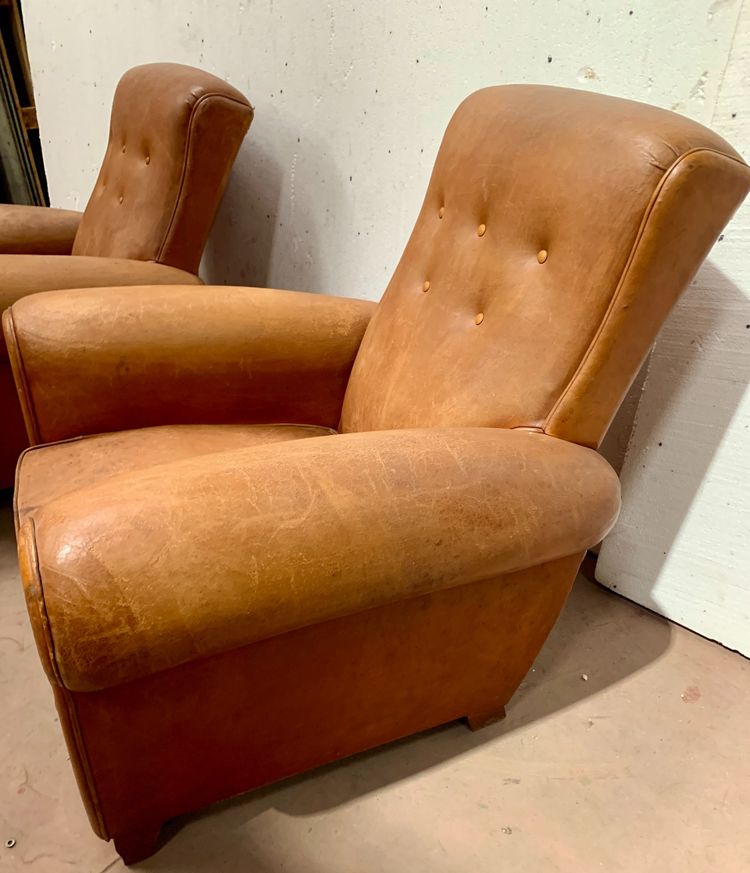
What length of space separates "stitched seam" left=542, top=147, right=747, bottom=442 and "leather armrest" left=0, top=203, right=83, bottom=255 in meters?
1.75

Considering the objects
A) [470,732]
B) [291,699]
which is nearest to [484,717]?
[470,732]

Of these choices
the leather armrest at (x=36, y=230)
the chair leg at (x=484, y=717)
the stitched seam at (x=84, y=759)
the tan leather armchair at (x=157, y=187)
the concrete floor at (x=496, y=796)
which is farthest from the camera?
the leather armrest at (x=36, y=230)

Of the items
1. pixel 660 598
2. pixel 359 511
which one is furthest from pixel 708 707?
pixel 359 511

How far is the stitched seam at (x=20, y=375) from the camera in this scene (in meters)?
1.02

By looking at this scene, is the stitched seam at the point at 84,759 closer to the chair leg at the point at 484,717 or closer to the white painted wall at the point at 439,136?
the chair leg at the point at 484,717

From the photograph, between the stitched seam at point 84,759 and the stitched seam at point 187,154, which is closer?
the stitched seam at point 84,759

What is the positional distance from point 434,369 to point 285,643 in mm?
465

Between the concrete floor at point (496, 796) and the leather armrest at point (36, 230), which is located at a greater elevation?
the leather armrest at point (36, 230)

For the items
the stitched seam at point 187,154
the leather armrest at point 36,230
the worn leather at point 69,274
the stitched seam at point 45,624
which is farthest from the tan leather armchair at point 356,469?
the leather armrest at point 36,230

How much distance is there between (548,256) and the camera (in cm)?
86

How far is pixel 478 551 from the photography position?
0.68m

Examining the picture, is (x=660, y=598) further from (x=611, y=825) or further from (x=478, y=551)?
(x=478, y=551)

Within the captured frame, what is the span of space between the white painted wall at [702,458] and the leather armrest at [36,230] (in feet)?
5.72

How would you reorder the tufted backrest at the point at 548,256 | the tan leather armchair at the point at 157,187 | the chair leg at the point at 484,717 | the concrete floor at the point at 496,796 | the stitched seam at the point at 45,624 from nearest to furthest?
the stitched seam at the point at 45,624 → the tufted backrest at the point at 548,256 → the concrete floor at the point at 496,796 → the chair leg at the point at 484,717 → the tan leather armchair at the point at 157,187
